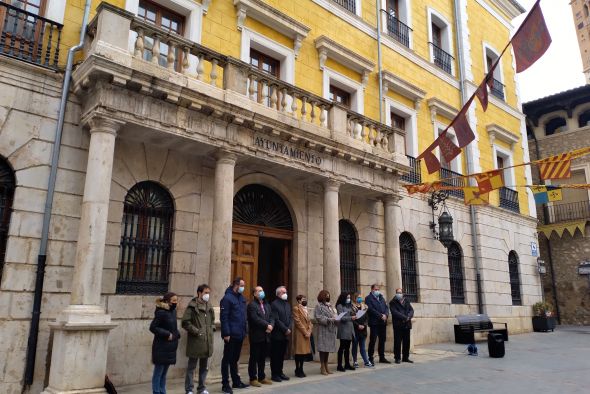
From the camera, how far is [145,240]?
8852 mm

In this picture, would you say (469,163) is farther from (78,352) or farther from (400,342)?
(78,352)

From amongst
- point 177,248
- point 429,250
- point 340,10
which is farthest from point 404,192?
point 177,248

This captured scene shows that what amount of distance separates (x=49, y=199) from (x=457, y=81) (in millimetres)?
15685

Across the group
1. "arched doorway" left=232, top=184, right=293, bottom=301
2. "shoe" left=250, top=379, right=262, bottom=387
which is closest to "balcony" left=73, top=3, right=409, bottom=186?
"arched doorway" left=232, top=184, right=293, bottom=301

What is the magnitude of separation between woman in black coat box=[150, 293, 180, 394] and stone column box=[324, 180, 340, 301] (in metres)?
4.46

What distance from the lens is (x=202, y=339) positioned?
23.4 ft

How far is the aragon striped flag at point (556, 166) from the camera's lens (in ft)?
42.2

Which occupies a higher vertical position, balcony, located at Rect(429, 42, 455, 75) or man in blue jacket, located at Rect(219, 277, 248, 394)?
balcony, located at Rect(429, 42, 455, 75)

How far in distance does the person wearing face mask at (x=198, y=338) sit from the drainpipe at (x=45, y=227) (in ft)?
7.52

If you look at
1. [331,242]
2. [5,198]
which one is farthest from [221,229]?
[5,198]

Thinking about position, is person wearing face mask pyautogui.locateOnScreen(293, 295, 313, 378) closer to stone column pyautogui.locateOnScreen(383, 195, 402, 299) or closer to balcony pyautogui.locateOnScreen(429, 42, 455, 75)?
stone column pyautogui.locateOnScreen(383, 195, 402, 299)

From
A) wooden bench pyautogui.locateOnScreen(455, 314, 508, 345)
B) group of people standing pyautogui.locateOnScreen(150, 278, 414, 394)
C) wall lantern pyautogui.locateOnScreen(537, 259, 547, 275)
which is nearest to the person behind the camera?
group of people standing pyautogui.locateOnScreen(150, 278, 414, 394)

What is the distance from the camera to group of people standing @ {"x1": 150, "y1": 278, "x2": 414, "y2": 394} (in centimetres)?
682

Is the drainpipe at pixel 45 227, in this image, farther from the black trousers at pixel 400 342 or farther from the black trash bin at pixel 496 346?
the black trash bin at pixel 496 346
